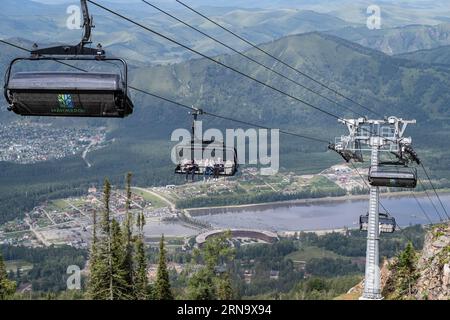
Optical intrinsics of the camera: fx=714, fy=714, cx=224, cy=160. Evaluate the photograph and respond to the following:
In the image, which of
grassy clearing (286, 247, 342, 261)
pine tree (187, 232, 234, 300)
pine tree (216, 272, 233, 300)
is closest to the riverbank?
grassy clearing (286, 247, 342, 261)

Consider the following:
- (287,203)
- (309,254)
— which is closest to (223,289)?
(309,254)

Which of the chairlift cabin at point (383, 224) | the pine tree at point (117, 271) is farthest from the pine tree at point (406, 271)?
the pine tree at point (117, 271)

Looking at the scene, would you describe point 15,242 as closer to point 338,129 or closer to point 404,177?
point 404,177

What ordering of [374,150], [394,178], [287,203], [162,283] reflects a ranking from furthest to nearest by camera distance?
1. [287,203]
2. [162,283]
3. [374,150]
4. [394,178]

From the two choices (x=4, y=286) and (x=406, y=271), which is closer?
(x=406, y=271)

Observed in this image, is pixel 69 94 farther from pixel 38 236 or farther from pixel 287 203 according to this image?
pixel 287 203

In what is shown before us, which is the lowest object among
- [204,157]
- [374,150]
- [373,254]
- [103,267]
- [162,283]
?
[162,283]
